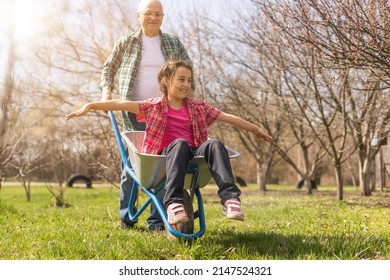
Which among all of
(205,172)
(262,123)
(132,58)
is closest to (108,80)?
(132,58)

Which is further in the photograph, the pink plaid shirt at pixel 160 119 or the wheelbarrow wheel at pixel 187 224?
the pink plaid shirt at pixel 160 119

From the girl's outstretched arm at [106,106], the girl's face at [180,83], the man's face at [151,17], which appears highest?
the man's face at [151,17]

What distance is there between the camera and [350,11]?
3.92 metres

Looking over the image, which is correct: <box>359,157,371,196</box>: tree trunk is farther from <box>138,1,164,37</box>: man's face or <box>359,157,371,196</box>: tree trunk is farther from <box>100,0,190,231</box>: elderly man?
<box>138,1,164,37</box>: man's face

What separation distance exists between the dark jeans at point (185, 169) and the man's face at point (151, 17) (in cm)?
128

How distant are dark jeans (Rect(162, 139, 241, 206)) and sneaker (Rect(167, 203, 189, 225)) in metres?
0.03

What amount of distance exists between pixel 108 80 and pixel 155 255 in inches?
62.2

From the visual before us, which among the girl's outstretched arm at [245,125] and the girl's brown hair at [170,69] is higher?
the girl's brown hair at [170,69]

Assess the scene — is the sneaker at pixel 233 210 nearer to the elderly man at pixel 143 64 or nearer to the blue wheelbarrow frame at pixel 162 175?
the blue wheelbarrow frame at pixel 162 175

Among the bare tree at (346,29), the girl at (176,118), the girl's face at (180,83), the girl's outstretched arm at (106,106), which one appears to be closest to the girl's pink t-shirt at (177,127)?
the girl at (176,118)

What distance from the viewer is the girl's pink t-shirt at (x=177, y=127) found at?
3215 millimetres

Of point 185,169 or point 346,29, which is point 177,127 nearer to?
point 185,169

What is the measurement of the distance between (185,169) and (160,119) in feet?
1.48
